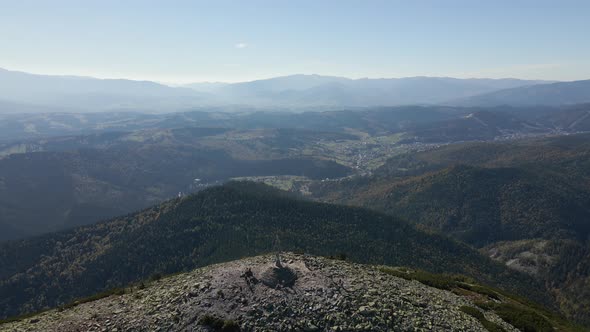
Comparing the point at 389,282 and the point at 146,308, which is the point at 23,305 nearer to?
the point at 146,308

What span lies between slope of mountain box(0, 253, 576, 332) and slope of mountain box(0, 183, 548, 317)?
86237 millimetres

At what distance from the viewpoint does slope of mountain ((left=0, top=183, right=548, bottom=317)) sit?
483ft

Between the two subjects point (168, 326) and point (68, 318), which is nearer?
point (168, 326)

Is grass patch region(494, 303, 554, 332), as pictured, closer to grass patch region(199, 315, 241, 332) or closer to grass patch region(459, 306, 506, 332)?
grass patch region(459, 306, 506, 332)

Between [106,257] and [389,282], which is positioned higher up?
[389,282]

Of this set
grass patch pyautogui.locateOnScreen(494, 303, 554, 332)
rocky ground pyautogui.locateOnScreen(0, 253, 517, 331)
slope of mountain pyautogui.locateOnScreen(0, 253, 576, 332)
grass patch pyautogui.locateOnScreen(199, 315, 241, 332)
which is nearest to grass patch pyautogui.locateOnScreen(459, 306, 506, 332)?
slope of mountain pyautogui.locateOnScreen(0, 253, 576, 332)

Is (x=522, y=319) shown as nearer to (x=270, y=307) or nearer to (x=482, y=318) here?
(x=482, y=318)

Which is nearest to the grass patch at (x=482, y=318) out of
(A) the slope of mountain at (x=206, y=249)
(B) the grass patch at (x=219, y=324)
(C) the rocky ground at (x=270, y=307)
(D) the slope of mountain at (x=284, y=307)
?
(D) the slope of mountain at (x=284, y=307)

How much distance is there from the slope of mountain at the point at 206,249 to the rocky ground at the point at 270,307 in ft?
294

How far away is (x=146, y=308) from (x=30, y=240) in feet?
663

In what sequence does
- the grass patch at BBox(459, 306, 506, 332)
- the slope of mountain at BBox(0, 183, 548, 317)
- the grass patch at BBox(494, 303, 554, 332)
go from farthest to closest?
1. the slope of mountain at BBox(0, 183, 548, 317)
2. the grass patch at BBox(494, 303, 554, 332)
3. the grass patch at BBox(459, 306, 506, 332)

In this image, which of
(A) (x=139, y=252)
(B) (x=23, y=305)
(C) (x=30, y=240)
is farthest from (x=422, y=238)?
(C) (x=30, y=240)

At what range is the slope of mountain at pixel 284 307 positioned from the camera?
4053 cm

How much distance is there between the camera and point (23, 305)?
14475 cm
